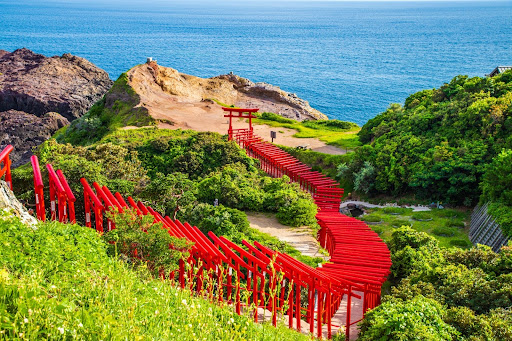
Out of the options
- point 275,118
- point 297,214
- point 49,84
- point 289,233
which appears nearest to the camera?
point 289,233

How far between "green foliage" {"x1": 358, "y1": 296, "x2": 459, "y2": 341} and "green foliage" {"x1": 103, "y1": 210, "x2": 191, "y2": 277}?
5.72 m

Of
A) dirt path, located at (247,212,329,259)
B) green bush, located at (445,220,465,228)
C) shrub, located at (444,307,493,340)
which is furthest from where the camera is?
green bush, located at (445,220,465,228)

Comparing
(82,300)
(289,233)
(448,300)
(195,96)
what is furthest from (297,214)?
(195,96)

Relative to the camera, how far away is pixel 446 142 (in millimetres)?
34812

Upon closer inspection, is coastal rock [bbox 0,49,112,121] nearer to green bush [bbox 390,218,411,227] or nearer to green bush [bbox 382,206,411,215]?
green bush [bbox 382,206,411,215]

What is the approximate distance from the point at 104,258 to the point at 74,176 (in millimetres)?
10066

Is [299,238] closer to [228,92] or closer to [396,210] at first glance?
[396,210]

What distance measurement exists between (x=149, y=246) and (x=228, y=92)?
50933mm

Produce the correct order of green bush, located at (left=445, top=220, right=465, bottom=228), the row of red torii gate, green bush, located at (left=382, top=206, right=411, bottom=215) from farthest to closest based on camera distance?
green bush, located at (left=382, top=206, right=411, bottom=215) → green bush, located at (left=445, top=220, right=465, bottom=228) → the row of red torii gate

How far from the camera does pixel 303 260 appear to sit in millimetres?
23344

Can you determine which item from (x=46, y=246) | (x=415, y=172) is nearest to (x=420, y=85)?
(x=415, y=172)

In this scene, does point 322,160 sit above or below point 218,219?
above

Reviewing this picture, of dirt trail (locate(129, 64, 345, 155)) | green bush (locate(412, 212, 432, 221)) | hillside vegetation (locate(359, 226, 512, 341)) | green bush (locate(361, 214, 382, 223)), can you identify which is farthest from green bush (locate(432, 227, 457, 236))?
dirt trail (locate(129, 64, 345, 155))

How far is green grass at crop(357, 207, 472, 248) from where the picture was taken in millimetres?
27906
